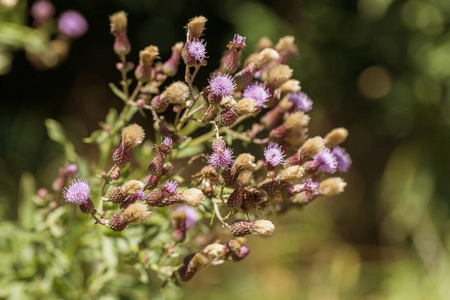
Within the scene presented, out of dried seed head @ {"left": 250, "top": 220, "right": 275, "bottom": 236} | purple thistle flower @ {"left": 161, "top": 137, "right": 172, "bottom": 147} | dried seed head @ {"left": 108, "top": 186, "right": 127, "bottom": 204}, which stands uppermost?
dried seed head @ {"left": 250, "top": 220, "right": 275, "bottom": 236}

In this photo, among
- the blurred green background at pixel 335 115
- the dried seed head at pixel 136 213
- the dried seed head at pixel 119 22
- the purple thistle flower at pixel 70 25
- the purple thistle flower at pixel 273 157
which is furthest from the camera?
the blurred green background at pixel 335 115

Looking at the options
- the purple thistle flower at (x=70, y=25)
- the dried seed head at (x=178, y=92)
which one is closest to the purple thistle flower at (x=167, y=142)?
the dried seed head at (x=178, y=92)

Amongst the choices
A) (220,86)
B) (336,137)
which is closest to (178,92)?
(220,86)

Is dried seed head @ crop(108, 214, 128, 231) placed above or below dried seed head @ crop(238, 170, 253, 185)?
below

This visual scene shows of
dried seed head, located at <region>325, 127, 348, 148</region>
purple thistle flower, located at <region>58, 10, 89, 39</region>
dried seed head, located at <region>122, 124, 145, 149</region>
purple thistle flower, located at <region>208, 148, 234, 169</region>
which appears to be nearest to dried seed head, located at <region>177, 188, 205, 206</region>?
purple thistle flower, located at <region>208, 148, 234, 169</region>

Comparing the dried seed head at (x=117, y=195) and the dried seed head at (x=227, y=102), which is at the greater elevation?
the dried seed head at (x=227, y=102)

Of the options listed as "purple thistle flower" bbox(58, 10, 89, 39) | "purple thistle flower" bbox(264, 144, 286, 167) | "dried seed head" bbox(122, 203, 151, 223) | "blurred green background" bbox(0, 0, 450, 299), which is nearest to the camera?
"dried seed head" bbox(122, 203, 151, 223)

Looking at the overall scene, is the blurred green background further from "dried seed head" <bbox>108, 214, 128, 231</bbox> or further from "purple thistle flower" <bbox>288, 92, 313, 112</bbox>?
"dried seed head" <bbox>108, 214, 128, 231</bbox>

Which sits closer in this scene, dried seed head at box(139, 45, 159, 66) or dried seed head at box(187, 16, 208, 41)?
dried seed head at box(187, 16, 208, 41)

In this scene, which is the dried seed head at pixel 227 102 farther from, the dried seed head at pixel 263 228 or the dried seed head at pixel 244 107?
the dried seed head at pixel 263 228
